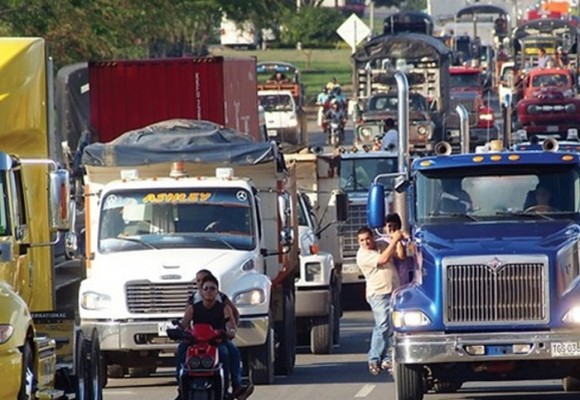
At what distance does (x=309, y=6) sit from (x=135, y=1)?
2340 inches

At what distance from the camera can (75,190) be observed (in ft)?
83.3

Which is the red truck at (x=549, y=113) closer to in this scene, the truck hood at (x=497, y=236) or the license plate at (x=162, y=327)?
the license plate at (x=162, y=327)

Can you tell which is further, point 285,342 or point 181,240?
point 285,342

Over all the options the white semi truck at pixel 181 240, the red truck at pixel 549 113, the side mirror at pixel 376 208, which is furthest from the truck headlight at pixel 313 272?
the red truck at pixel 549 113

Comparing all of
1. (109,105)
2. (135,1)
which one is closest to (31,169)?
(109,105)

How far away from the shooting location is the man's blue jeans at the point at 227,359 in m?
16.0

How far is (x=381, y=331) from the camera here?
62.2 ft

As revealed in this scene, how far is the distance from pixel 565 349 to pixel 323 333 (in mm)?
6973

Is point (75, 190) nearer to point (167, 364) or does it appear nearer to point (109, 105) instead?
point (109, 105)

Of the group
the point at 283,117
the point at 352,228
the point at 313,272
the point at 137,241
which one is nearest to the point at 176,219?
the point at 137,241

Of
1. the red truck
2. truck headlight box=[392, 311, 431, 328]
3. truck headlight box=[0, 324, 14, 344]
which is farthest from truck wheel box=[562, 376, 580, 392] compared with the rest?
the red truck

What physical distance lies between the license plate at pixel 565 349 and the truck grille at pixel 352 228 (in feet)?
38.7

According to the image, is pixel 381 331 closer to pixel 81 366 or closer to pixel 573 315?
pixel 573 315

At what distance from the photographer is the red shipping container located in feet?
94.2
